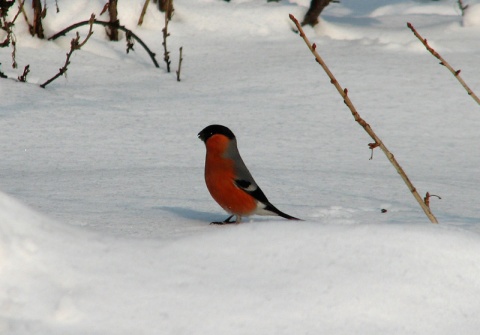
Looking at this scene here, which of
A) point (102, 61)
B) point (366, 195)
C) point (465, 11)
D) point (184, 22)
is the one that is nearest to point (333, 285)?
point (366, 195)

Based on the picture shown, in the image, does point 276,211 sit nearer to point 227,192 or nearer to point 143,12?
point 227,192

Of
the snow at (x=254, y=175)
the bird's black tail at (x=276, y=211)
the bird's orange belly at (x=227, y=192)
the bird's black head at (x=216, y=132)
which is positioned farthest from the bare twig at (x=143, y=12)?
the bird's black tail at (x=276, y=211)

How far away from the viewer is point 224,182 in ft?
12.2

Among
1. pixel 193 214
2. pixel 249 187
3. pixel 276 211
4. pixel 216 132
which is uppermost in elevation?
pixel 216 132

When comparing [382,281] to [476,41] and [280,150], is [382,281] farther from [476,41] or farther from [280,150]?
[476,41]

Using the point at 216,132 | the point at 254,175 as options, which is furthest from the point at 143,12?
the point at 216,132

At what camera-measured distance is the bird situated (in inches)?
146

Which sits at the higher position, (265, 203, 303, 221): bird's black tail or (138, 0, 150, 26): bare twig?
(265, 203, 303, 221): bird's black tail

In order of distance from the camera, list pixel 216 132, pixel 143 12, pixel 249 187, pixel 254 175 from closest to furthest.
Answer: pixel 249 187 < pixel 216 132 < pixel 254 175 < pixel 143 12

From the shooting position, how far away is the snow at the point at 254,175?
219 cm

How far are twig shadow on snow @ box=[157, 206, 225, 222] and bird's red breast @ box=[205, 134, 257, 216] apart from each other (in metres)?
0.14

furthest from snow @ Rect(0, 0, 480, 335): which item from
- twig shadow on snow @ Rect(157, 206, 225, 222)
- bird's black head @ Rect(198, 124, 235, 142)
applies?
bird's black head @ Rect(198, 124, 235, 142)

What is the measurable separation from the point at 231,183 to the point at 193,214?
0.96ft

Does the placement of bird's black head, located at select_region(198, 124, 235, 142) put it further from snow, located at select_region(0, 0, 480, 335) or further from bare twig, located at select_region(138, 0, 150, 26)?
bare twig, located at select_region(138, 0, 150, 26)
